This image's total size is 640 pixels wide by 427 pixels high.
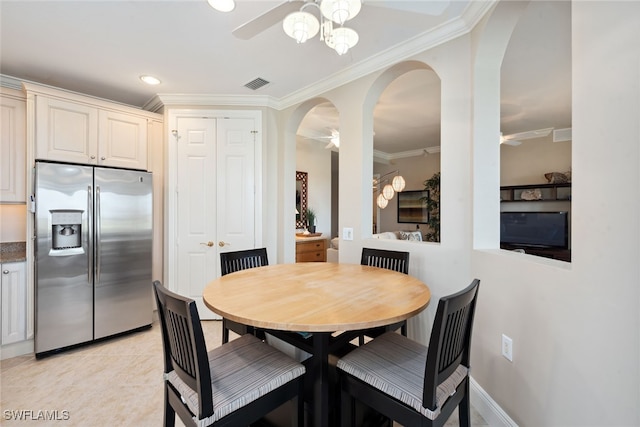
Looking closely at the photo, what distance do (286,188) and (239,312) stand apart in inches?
90.9

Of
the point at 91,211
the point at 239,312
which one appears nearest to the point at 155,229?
the point at 91,211

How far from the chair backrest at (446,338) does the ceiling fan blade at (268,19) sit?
4.59 feet

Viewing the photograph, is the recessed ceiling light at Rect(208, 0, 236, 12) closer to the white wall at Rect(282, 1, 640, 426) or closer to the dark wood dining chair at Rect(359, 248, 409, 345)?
the white wall at Rect(282, 1, 640, 426)

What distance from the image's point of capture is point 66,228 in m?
2.41

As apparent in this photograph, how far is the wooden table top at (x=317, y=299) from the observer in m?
1.06

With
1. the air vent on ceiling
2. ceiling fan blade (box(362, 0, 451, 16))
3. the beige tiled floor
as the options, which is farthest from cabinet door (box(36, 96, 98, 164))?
ceiling fan blade (box(362, 0, 451, 16))

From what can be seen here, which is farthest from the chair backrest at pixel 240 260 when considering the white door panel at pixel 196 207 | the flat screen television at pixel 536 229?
the flat screen television at pixel 536 229

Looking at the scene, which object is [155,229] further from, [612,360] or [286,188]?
[612,360]

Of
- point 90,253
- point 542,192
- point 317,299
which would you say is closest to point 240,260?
point 317,299


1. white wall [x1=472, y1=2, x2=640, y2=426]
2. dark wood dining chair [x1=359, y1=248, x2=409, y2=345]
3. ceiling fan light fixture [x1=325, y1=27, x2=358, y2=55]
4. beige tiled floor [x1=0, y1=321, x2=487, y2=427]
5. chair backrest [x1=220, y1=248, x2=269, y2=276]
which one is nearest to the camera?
white wall [x1=472, y1=2, x2=640, y2=426]

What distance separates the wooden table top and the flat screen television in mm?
4867

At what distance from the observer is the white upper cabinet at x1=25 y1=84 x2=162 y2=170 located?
2.40 m

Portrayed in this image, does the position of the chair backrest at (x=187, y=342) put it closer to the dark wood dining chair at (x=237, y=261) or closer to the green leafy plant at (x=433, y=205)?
the dark wood dining chair at (x=237, y=261)

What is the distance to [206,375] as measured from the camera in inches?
38.4
